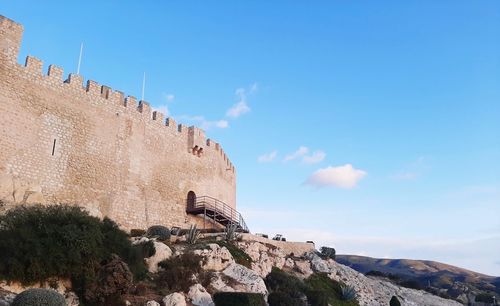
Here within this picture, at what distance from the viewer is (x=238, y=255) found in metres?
21.0

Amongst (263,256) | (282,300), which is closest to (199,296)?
(282,300)

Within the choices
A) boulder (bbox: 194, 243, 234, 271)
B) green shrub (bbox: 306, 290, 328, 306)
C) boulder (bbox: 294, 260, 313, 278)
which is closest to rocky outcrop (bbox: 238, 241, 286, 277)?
boulder (bbox: 294, 260, 313, 278)

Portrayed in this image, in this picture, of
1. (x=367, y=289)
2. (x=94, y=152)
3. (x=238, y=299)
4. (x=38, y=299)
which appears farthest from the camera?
(x=367, y=289)

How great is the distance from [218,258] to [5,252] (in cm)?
835

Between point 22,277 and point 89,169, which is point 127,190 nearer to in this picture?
point 89,169

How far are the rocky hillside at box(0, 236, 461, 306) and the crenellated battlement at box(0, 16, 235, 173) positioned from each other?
869 centimetres

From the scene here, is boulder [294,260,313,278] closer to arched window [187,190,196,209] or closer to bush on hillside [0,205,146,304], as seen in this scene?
arched window [187,190,196,209]

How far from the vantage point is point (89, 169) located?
75.5 feet

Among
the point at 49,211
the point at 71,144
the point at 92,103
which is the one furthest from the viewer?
the point at 92,103

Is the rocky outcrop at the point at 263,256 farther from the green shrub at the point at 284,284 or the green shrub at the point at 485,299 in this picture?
the green shrub at the point at 485,299

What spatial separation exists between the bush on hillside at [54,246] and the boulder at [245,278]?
4909 millimetres

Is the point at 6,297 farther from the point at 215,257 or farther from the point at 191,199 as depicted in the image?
the point at 191,199

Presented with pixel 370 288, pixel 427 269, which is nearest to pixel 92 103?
pixel 370 288

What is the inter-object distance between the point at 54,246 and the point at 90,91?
12829 mm
